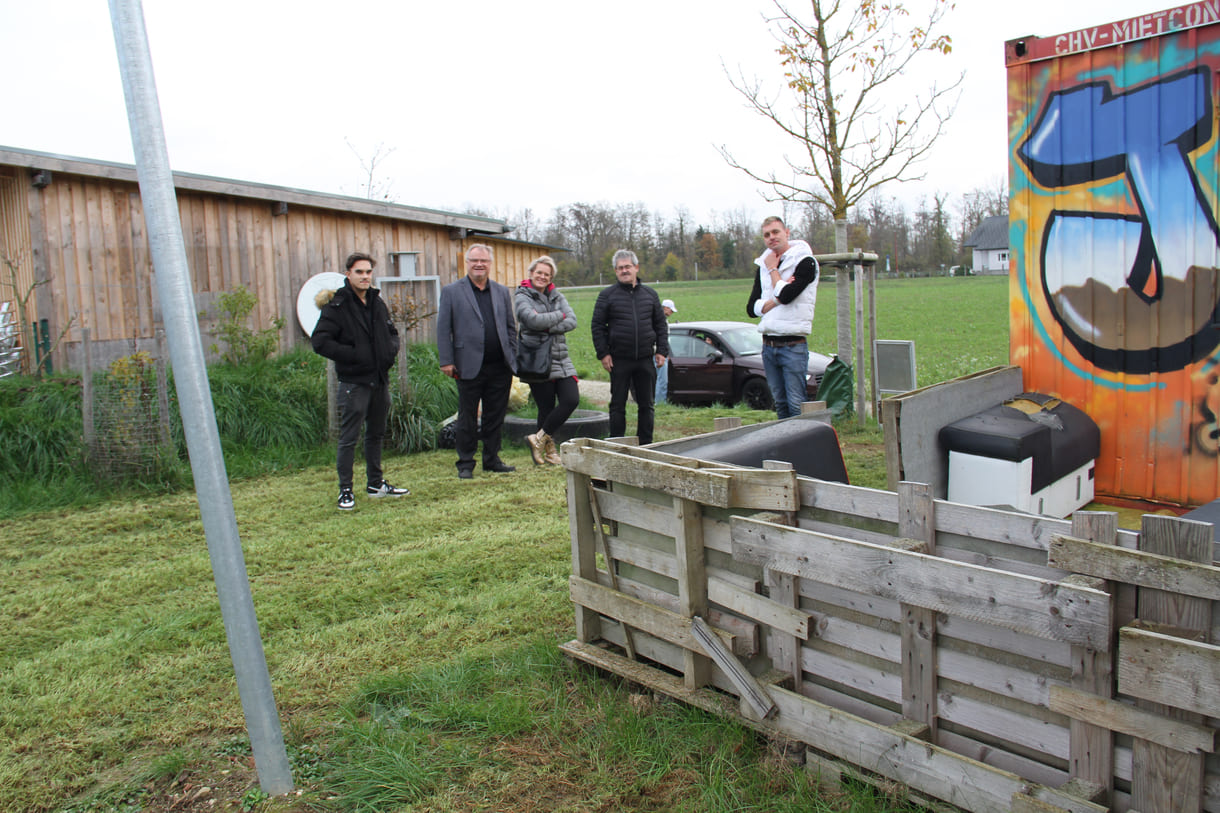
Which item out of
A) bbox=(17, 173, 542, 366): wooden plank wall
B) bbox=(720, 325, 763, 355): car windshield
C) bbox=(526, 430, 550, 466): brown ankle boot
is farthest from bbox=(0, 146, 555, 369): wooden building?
bbox=(720, 325, 763, 355): car windshield

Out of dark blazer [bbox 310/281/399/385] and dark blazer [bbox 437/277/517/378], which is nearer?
dark blazer [bbox 310/281/399/385]

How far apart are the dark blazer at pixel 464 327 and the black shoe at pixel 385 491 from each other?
111cm

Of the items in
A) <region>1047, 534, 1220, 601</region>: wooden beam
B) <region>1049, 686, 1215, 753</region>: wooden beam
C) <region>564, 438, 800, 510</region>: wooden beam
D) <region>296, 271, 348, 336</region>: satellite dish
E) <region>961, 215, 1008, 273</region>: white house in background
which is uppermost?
<region>961, 215, 1008, 273</region>: white house in background

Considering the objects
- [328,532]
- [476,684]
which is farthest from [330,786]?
[328,532]

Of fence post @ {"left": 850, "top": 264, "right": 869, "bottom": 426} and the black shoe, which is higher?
fence post @ {"left": 850, "top": 264, "right": 869, "bottom": 426}

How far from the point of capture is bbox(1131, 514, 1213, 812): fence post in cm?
205

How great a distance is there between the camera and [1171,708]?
2.07 metres

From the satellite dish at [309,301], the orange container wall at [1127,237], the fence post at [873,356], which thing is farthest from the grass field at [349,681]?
the satellite dish at [309,301]

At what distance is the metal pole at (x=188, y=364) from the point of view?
261cm

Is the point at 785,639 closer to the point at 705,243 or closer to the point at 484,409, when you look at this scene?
the point at 484,409

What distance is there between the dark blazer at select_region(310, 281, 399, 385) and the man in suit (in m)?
0.54

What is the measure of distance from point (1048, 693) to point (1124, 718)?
8.3 inches

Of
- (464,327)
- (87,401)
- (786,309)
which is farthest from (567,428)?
(87,401)

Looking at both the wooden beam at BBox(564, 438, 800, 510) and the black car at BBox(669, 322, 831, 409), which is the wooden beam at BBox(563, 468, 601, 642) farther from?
the black car at BBox(669, 322, 831, 409)
